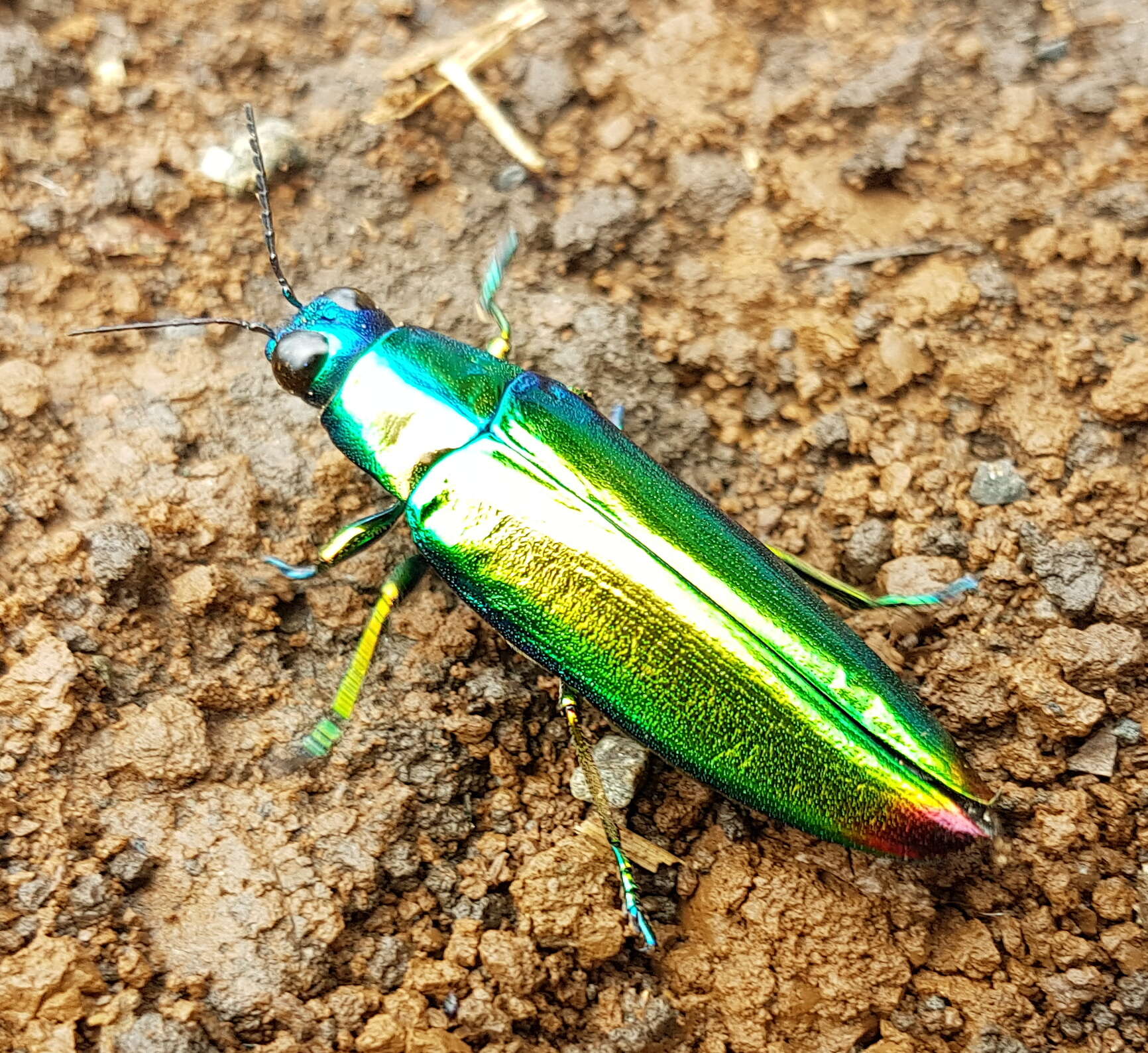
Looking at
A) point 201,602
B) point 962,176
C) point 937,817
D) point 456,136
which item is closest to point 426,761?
point 201,602

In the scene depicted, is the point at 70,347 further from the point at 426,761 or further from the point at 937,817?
the point at 937,817

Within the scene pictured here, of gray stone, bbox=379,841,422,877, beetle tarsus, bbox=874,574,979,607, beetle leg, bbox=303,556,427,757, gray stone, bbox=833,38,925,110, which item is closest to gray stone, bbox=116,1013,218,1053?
gray stone, bbox=379,841,422,877

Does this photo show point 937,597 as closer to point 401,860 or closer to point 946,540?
point 946,540

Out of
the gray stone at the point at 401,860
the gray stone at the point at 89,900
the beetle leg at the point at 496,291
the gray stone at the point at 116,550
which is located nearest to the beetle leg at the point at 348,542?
the gray stone at the point at 116,550

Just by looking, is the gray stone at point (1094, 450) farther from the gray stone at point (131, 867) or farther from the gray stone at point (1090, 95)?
the gray stone at point (131, 867)

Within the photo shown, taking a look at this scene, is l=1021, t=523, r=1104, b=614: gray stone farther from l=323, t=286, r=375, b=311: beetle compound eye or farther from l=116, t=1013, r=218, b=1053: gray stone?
l=116, t=1013, r=218, b=1053: gray stone

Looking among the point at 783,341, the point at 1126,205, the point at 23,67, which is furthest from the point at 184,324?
the point at 1126,205

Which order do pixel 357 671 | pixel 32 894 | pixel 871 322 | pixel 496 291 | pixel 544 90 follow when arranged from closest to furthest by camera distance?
pixel 32 894
pixel 357 671
pixel 871 322
pixel 496 291
pixel 544 90
